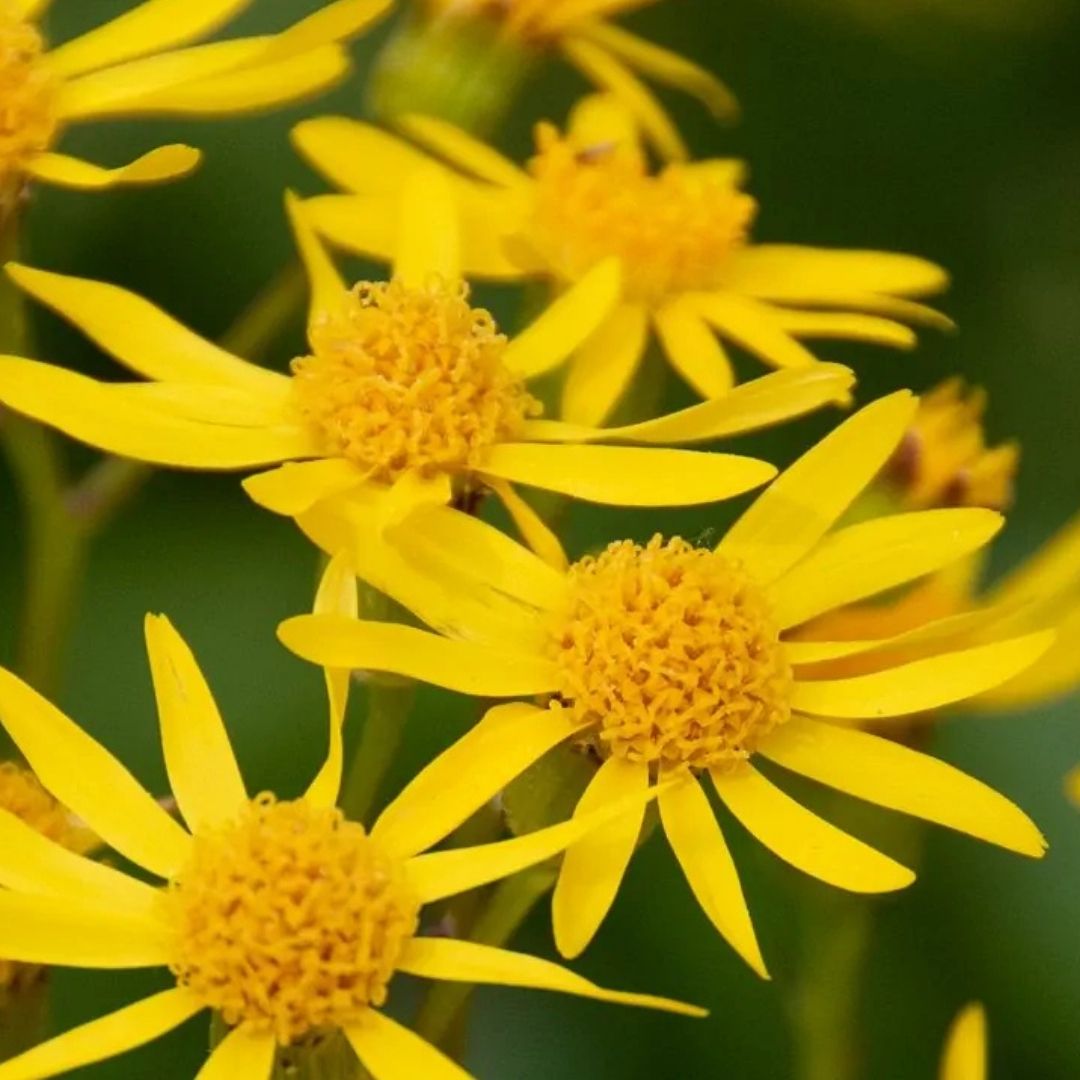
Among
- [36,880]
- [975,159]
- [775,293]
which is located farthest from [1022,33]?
[36,880]

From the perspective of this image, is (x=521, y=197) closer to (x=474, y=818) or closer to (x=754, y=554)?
(x=754, y=554)

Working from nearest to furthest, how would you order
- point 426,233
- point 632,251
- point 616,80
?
point 426,233
point 632,251
point 616,80

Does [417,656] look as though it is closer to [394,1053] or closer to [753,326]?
[394,1053]

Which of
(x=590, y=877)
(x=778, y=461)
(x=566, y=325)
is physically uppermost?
(x=778, y=461)

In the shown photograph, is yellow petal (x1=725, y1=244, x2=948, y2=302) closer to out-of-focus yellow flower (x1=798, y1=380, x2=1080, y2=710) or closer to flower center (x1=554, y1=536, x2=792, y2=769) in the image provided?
out-of-focus yellow flower (x1=798, y1=380, x2=1080, y2=710)

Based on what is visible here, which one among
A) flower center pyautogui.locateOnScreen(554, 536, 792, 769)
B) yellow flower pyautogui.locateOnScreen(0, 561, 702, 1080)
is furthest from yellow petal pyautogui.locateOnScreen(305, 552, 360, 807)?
flower center pyautogui.locateOnScreen(554, 536, 792, 769)

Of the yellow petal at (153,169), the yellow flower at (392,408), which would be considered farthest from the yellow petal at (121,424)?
the yellow petal at (153,169)

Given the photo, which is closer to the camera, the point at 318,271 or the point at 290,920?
the point at 290,920

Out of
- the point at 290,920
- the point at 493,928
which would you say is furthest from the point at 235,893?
the point at 493,928
